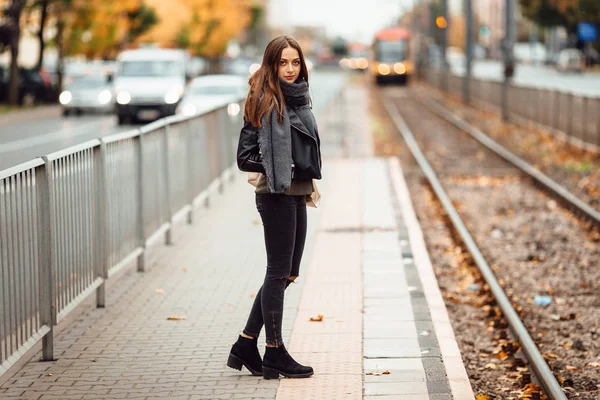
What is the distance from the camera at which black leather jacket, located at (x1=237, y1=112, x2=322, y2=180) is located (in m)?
5.91

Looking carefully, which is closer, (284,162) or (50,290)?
(284,162)

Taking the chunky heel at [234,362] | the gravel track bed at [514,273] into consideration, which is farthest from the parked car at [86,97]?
the chunky heel at [234,362]

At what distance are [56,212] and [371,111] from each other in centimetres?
3467

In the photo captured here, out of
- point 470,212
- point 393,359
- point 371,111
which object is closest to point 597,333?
point 393,359

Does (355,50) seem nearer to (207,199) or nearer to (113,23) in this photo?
(113,23)

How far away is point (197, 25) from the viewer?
84062mm

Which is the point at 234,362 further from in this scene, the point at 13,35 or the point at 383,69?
the point at 383,69

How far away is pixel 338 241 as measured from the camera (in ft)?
37.6

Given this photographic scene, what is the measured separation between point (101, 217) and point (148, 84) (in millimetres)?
26925

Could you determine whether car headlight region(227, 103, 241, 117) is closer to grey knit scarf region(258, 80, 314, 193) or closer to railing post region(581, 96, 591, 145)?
railing post region(581, 96, 591, 145)

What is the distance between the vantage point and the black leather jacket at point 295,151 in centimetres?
591

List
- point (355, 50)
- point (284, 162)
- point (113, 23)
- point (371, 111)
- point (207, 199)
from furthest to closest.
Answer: point (355, 50)
point (113, 23)
point (371, 111)
point (207, 199)
point (284, 162)

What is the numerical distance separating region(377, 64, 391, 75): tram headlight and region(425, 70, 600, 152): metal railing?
28360 mm

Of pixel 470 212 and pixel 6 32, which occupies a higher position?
pixel 6 32
